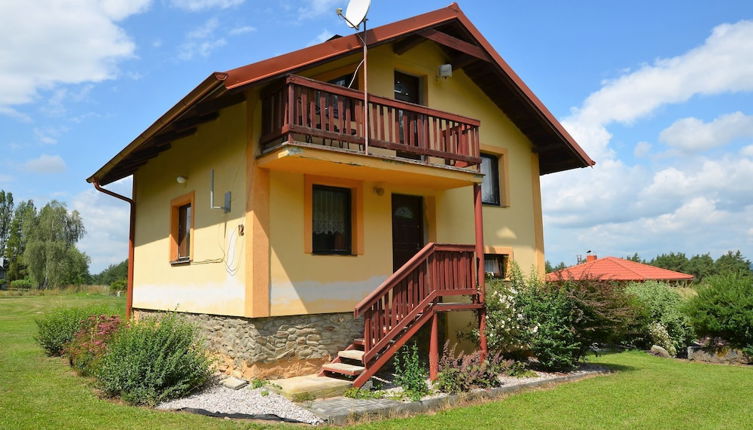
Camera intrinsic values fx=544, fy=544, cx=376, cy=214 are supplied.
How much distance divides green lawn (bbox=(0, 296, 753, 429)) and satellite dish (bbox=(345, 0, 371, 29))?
6.41 m

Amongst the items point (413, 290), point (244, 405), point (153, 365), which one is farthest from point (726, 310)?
point (153, 365)

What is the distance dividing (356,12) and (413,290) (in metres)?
4.85

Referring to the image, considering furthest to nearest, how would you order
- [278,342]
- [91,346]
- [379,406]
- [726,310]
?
1. [726,310]
2. [91,346]
3. [278,342]
4. [379,406]

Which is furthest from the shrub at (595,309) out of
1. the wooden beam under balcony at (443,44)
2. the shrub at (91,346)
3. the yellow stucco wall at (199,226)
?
the shrub at (91,346)

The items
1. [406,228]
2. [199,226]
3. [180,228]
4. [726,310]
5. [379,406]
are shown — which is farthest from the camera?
[726,310]

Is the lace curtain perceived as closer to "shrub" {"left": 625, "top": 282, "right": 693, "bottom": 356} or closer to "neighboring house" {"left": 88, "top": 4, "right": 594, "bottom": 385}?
"neighboring house" {"left": 88, "top": 4, "right": 594, "bottom": 385}

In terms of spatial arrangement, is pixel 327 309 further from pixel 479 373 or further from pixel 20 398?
pixel 20 398

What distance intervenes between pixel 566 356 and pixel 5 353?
42.2ft

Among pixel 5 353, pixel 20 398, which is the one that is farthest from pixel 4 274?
pixel 20 398

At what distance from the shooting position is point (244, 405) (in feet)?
24.6

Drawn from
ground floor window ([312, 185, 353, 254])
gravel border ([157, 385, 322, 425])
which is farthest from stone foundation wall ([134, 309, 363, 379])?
ground floor window ([312, 185, 353, 254])

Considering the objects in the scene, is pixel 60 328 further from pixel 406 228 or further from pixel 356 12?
pixel 356 12

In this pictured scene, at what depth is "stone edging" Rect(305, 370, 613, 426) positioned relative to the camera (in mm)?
7043

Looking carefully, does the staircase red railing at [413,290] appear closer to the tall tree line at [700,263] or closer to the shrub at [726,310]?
the shrub at [726,310]
